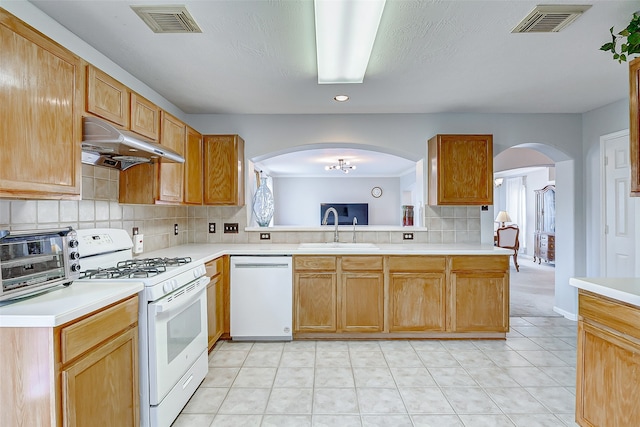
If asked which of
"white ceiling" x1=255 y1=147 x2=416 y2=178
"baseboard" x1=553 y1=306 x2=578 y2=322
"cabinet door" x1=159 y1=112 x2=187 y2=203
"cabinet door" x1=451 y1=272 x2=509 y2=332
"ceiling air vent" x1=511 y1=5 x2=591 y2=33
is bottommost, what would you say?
"baseboard" x1=553 y1=306 x2=578 y2=322

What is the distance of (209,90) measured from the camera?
308cm

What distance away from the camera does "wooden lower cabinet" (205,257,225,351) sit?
289cm

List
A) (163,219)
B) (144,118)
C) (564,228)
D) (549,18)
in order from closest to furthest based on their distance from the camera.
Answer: (549,18) < (144,118) < (163,219) < (564,228)

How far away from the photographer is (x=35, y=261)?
1.47 metres

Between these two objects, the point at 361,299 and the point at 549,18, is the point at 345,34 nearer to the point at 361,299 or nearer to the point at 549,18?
the point at 549,18

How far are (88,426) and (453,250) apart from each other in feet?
9.52

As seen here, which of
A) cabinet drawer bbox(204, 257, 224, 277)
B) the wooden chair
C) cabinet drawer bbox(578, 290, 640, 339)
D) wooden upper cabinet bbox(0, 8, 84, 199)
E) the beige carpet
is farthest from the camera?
the wooden chair

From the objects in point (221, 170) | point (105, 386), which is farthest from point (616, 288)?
point (221, 170)

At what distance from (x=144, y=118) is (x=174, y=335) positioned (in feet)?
4.89

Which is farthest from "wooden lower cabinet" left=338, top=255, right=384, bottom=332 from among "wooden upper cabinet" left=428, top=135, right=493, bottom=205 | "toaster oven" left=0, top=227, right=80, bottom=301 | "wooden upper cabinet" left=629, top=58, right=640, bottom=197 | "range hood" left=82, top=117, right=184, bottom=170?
"toaster oven" left=0, top=227, right=80, bottom=301

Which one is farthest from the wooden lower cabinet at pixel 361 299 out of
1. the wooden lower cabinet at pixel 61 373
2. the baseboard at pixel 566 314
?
the baseboard at pixel 566 314

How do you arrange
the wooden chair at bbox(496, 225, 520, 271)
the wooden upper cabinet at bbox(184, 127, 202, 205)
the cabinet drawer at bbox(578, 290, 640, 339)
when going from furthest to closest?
the wooden chair at bbox(496, 225, 520, 271) < the wooden upper cabinet at bbox(184, 127, 202, 205) < the cabinet drawer at bbox(578, 290, 640, 339)

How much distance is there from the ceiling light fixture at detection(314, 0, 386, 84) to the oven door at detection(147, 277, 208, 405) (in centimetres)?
174

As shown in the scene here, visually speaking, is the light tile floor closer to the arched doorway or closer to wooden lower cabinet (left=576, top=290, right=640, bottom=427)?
wooden lower cabinet (left=576, top=290, right=640, bottom=427)
